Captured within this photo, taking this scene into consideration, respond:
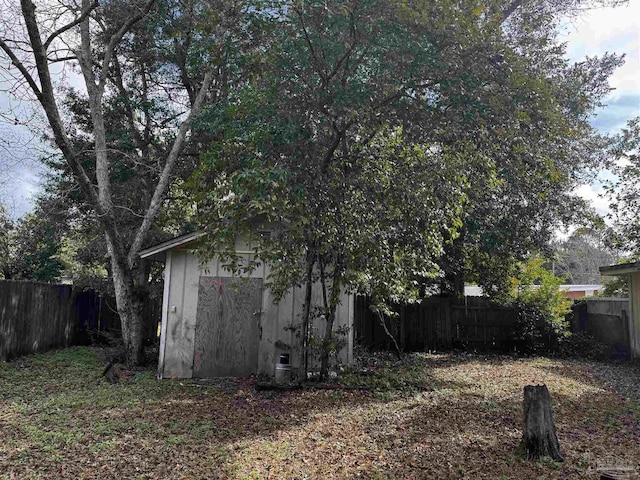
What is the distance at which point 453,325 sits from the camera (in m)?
13.2

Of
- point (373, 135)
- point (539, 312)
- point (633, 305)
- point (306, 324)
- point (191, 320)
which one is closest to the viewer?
point (373, 135)

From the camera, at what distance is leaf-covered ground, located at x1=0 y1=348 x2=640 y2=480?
4328 mm

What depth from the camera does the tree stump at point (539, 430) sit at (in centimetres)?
457

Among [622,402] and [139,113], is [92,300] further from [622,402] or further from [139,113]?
[622,402]

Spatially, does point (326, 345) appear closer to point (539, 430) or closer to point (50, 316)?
point (539, 430)

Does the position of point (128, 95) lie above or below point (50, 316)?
above

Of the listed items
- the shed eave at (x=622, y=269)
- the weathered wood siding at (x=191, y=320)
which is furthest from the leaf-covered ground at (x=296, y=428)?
the shed eave at (x=622, y=269)

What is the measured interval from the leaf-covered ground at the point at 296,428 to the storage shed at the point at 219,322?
0.58 metres

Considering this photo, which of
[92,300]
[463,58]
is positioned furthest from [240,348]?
[92,300]

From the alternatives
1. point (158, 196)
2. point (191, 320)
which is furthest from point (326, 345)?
point (158, 196)

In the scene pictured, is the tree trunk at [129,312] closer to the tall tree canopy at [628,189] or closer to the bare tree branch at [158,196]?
the bare tree branch at [158,196]

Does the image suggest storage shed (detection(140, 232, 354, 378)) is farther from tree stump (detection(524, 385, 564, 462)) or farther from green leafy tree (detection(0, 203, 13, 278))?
green leafy tree (detection(0, 203, 13, 278))

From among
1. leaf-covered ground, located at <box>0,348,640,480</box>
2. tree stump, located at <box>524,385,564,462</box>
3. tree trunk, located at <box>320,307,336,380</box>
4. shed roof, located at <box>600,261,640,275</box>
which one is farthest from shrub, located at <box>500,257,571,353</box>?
tree stump, located at <box>524,385,564,462</box>

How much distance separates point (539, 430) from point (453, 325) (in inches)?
346
